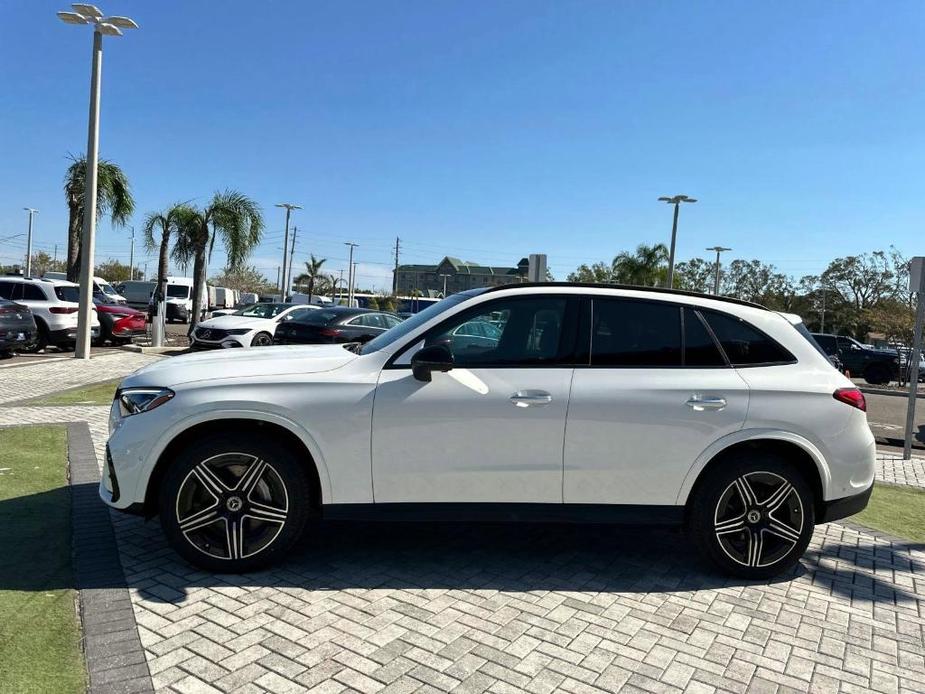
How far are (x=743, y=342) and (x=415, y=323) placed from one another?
6.48 feet

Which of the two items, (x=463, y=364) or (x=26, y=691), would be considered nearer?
(x=26, y=691)

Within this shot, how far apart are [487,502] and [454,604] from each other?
566 mm

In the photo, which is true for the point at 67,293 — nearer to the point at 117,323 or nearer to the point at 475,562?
the point at 117,323

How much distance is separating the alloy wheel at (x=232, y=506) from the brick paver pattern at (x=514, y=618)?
201 mm

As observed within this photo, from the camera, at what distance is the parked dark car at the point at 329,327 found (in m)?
15.6

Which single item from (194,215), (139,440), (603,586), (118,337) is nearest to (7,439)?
(139,440)

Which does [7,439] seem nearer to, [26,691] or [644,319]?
[26,691]

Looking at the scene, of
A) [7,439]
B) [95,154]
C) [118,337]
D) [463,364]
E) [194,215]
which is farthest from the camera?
[194,215]

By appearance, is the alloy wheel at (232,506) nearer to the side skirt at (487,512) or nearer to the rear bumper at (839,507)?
the side skirt at (487,512)

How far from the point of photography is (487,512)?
12.9 feet

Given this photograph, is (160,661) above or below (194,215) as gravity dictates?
below

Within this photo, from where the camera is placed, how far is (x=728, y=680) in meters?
3.10

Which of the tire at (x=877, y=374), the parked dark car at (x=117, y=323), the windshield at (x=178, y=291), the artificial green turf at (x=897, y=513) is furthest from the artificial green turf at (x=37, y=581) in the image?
the windshield at (x=178, y=291)

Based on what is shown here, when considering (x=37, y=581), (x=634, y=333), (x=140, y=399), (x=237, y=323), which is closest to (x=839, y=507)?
(x=634, y=333)
